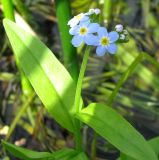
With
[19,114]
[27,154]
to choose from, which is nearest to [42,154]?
[27,154]

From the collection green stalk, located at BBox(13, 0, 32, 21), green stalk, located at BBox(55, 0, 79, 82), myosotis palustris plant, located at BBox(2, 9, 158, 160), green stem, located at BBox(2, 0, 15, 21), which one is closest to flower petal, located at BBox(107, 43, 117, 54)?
myosotis palustris plant, located at BBox(2, 9, 158, 160)

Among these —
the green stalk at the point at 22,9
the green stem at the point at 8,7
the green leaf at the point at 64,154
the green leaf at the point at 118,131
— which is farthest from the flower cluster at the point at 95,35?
the green stalk at the point at 22,9

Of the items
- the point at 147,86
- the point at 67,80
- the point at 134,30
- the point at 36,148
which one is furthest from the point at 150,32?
the point at 67,80

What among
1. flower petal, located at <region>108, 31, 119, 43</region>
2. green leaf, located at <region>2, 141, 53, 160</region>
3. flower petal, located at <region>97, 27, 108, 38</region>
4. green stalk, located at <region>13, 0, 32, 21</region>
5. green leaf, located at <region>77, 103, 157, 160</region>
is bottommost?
green leaf, located at <region>2, 141, 53, 160</region>

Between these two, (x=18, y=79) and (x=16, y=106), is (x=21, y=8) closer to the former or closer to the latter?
(x=18, y=79)

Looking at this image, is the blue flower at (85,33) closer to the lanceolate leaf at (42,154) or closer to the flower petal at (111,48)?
the flower petal at (111,48)

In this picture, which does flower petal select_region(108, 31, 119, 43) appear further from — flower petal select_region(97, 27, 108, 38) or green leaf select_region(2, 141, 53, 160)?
green leaf select_region(2, 141, 53, 160)
